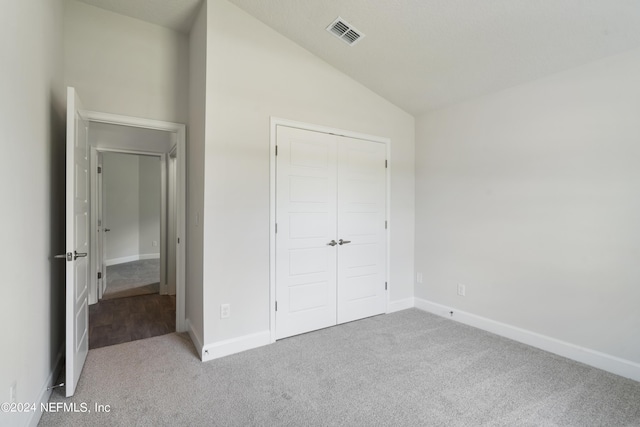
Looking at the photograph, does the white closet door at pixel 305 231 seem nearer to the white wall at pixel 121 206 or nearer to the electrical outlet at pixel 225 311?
the electrical outlet at pixel 225 311

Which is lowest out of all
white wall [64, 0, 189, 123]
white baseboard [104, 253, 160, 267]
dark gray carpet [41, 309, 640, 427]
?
dark gray carpet [41, 309, 640, 427]

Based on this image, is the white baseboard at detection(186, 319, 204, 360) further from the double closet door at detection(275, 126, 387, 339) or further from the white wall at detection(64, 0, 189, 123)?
the white wall at detection(64, 0, 189, 123)

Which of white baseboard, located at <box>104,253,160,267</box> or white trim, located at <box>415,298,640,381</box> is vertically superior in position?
white baseboard, located at <box>104,253,160,267</box>

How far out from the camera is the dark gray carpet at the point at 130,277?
457 cm

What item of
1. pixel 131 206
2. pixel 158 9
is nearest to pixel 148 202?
pixel 131 206

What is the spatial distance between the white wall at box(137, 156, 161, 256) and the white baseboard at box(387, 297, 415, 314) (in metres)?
5.67

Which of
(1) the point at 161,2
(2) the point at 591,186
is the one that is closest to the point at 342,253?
(2) the point at 591,186

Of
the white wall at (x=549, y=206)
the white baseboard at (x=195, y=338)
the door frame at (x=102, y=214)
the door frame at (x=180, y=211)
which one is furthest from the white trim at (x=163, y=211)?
the white wall at (x=549, y=206)

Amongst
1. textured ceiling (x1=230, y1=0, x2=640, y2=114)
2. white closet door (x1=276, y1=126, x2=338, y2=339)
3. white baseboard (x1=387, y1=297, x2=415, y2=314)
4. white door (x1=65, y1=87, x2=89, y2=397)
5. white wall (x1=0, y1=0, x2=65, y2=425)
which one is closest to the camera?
white wall (x1=0, y1=0, x2=65, y2=425)

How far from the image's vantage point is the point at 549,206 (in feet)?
8.69

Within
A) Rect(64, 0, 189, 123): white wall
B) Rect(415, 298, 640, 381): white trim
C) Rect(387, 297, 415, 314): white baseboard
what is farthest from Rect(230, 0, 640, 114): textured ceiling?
Rect(387, 297, 415, 314): white baseboard

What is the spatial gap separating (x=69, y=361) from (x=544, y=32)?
4032 mm

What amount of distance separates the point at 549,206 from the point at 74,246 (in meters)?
3.76

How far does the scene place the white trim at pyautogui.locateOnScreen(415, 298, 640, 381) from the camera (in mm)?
2258
